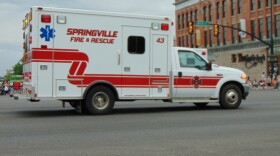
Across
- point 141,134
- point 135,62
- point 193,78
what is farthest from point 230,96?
point 141,134

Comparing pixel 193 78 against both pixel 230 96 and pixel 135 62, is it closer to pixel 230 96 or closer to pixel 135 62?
pixel 230 96

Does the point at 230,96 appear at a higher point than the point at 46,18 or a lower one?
lower

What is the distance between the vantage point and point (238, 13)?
53688mm

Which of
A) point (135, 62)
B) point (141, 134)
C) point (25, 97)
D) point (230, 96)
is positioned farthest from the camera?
point (230, 96)

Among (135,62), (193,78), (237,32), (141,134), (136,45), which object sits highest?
(237,32)

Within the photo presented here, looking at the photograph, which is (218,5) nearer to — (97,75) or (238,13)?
(238,13)

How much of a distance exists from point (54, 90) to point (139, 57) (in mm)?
2714

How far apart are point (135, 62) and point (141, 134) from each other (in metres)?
4.36

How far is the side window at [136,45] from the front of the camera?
43.1 ft

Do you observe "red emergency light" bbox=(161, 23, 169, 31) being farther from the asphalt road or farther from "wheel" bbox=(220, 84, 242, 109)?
"wheel" bbox=(220, 84, 242, 109)

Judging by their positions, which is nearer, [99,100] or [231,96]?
[99,100]

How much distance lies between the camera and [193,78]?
1418cm

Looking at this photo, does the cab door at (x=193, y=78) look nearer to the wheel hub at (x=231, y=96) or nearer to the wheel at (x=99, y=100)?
the wheel hub at (x=231, y=96)

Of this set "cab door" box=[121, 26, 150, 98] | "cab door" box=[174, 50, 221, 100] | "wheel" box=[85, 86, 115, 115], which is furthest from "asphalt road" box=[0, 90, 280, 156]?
"cab door" box=[174, 50, 221, 100]
